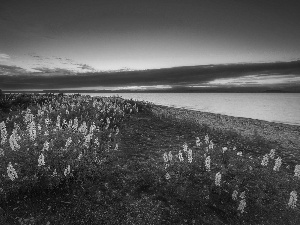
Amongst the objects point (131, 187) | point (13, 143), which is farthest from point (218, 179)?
point (13, 143)

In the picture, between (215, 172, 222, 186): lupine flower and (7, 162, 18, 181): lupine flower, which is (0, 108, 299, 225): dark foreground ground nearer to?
(7, 162, 18, 181): lupine flower

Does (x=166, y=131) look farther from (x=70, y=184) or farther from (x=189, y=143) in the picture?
(x=70, y=184)

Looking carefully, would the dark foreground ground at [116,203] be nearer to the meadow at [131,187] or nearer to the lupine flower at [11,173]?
the meadow at [131,187]

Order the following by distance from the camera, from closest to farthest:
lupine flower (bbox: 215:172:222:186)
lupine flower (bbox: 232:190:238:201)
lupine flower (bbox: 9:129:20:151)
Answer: lupine flower (bbox: 232:190:238:201) → lupine flower (bbox: 215:172:222:186) → lupine flower (bbox: 9:129:20:151)

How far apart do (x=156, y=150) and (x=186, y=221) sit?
569 centimetres

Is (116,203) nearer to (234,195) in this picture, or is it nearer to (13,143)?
(234,195)

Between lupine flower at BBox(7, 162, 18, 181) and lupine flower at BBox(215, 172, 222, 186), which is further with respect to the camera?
lupine flower at BBox(215, 172, 222, 186)

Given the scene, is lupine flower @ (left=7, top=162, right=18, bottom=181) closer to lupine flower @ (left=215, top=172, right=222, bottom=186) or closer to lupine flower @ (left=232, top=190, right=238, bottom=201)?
lupine flower @ (left=215, top=172, right=222, bottom=186)

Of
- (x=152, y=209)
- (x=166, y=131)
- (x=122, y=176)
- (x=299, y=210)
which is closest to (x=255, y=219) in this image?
(x=299, y=210)

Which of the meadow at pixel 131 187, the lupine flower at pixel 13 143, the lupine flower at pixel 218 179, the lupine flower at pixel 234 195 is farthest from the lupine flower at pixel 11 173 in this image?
the lupine flower at pixel 234 195

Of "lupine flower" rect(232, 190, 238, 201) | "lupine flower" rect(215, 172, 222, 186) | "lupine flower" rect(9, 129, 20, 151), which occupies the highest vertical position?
"lupine flower" rect(9, 129, 20, 151)

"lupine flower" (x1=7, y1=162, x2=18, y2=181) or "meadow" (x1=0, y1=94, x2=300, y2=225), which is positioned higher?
"lupine flower" (x1=7, y1=162, x2=18, y2=181)

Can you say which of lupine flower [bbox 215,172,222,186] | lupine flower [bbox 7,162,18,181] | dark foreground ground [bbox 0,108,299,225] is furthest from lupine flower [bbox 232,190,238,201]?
lupine flower [bbox 7,162,18,181]

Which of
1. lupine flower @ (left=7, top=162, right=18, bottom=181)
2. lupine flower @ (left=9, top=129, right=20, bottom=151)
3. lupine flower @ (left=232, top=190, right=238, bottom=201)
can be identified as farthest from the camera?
lupine flower @ (left=9, top=129, right=20, bottom=151)
